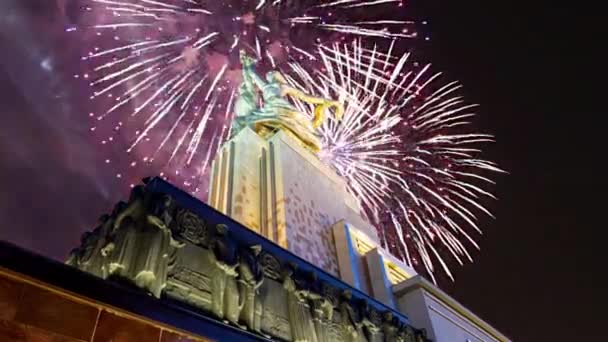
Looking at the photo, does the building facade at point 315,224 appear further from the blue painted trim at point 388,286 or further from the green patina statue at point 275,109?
the green patina statue at point 275,109

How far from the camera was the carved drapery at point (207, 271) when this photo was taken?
664 cm

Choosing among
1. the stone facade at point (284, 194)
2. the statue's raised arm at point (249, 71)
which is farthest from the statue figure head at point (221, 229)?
the statue's raised arm at point (249, 71)

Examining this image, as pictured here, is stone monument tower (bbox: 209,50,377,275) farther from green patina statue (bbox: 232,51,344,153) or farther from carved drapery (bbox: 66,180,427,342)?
carved drapery (bbox: 66,180,427,342)

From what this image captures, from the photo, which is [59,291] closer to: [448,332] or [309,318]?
[309,318]

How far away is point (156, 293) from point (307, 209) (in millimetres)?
7641

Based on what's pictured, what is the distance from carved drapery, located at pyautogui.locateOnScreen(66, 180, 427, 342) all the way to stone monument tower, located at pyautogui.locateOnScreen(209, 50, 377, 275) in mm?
2929

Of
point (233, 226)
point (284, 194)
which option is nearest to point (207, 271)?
point (233, 226)

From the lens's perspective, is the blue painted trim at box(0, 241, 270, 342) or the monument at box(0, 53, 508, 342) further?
the monument at box(0, 53, 508, 342)

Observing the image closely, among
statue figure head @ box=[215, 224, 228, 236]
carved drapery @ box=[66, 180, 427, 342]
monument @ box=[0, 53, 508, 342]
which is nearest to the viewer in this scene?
monument @ box=[0, 53, 508, 342]

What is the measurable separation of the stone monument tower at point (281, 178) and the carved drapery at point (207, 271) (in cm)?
293

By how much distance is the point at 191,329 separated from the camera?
589cm

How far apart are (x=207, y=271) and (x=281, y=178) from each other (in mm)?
6187

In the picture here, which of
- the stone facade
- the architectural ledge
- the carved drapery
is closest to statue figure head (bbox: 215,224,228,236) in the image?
the carved drapery

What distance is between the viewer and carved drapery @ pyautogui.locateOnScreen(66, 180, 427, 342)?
21.8 ft
